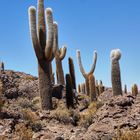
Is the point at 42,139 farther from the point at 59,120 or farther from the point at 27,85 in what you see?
the point at 27,85

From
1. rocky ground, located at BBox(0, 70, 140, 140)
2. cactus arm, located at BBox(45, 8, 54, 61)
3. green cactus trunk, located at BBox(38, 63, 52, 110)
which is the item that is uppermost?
cactus arm, located at BBox(45, 8, 54, 61)

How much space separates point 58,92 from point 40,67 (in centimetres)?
531

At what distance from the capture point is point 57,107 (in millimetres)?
23328

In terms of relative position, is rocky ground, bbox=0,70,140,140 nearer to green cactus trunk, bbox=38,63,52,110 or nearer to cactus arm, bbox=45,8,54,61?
green cactus trunk, bbox=38,63,52,110

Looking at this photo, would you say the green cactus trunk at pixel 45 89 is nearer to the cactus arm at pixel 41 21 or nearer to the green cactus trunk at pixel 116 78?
the cactus arm at pixel 41 21

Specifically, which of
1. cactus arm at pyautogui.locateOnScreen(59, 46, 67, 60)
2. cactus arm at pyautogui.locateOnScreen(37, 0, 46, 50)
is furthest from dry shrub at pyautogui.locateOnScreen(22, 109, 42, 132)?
cactus arm at pyautogui.locateOnScreen(59, 46, 67, 60)

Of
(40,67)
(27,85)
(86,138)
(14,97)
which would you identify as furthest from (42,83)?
(86,138)

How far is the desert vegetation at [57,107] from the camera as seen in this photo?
12310mm

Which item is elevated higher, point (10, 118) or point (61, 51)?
point (61, 51)

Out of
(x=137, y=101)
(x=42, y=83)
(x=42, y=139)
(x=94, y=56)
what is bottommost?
(x=42, y=139)

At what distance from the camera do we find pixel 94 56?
29.1m

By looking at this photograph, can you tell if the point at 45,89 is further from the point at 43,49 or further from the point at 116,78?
the point at 116,78

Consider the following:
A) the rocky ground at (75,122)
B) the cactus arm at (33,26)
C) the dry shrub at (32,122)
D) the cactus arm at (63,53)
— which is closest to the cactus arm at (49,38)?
the cactus arm at (33,26)

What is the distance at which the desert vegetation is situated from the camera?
12310 mm
